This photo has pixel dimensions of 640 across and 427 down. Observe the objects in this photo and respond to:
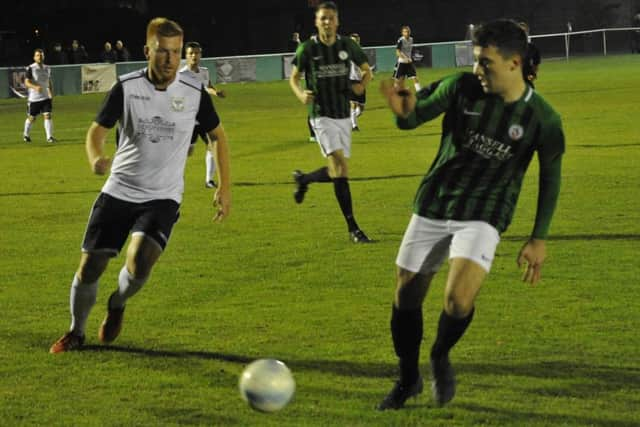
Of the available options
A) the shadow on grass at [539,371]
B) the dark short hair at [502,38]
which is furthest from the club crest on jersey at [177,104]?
the dark short hair at [502,38]

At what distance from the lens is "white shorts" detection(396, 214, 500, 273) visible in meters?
5.98

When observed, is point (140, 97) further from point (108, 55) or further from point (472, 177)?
point (108, 55)

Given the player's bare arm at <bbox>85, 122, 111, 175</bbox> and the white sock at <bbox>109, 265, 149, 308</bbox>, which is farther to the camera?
the white sock at <bbox>109, 265, 149, 308</bbox>

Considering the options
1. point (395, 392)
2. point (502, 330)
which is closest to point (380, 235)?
point (502, 330)

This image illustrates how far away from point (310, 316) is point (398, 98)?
3295 millimetres

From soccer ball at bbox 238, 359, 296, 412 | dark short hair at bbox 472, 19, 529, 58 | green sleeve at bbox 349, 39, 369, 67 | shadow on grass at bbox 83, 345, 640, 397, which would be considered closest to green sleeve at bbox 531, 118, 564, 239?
dark short hair at bbox 472, 19, 529, 58

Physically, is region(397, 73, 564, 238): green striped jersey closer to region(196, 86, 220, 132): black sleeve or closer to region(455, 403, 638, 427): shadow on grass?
region(455, 403, 638, 427): shadow on grass

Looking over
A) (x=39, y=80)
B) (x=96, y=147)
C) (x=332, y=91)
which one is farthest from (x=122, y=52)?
(x=96, y=147)

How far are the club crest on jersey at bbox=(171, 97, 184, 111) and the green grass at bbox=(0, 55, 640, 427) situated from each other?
5.19 ft

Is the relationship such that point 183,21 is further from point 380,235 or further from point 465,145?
point 465,145

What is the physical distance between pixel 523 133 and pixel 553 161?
0.25 metres

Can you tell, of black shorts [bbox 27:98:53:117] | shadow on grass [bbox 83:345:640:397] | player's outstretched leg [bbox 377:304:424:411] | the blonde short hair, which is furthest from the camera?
black shorts [bbox 27:98:53:117]

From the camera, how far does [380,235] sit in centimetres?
1269

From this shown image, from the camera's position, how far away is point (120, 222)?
757 centimetres
